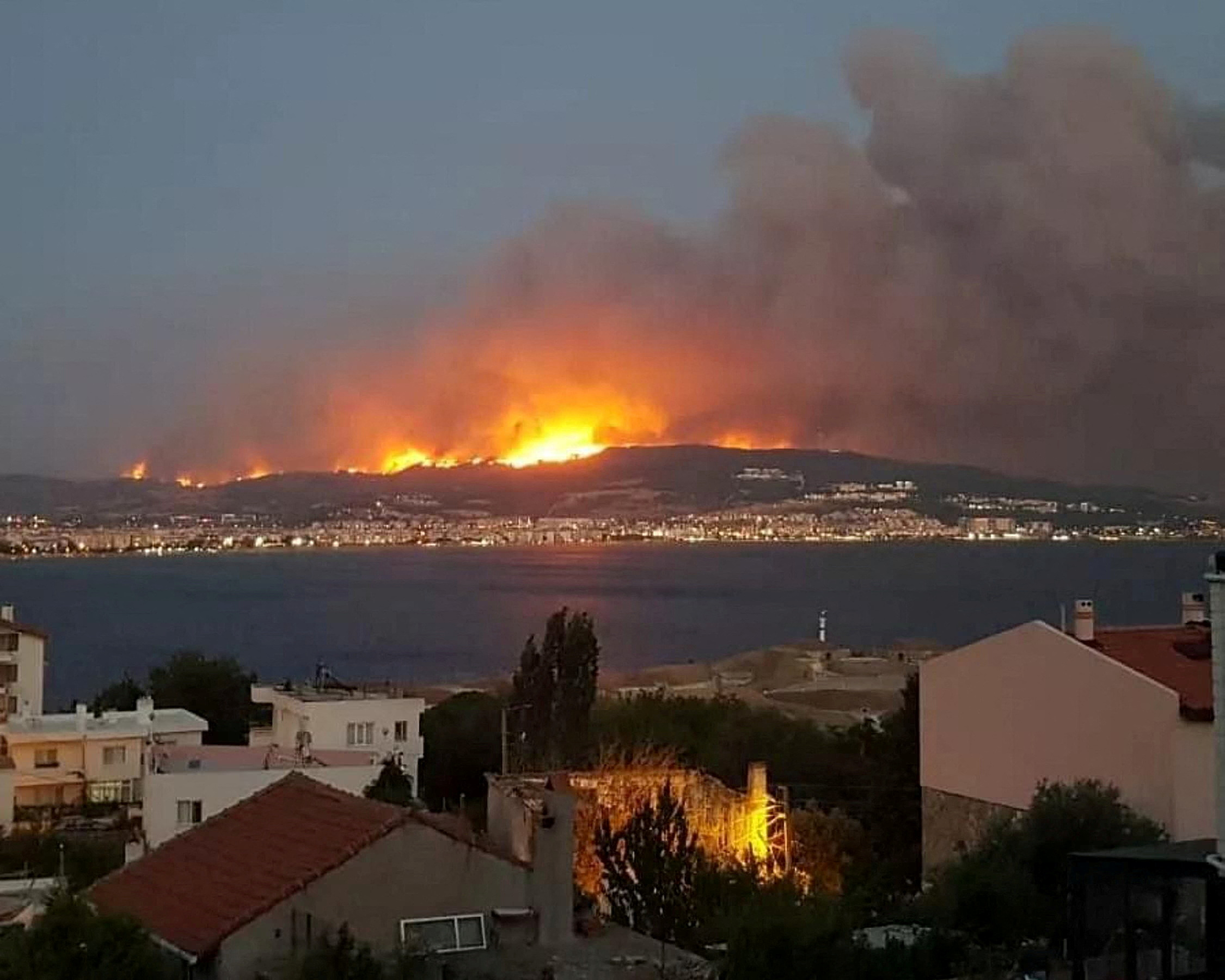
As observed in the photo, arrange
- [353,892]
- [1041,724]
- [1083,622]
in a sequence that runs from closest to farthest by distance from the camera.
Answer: [353,892]
[1041,724]
[1083,622]

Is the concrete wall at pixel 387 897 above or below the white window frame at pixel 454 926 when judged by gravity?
above

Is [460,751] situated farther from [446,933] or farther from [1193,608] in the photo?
[446,933]

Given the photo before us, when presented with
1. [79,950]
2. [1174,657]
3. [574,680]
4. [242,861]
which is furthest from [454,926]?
[574,680]

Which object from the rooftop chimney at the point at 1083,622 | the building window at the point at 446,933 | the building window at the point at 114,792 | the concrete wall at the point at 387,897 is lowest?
the building window at the point at 114,792

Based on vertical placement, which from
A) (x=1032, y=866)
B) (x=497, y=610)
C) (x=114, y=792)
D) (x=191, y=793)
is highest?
(x=497, y=610)

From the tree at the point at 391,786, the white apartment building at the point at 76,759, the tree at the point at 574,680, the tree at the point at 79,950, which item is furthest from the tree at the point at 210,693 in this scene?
the tree at the point at 79,950

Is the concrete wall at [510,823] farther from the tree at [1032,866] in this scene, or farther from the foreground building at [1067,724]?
the foreground building at [1067,724]

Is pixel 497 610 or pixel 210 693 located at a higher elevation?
pixel 497 610
